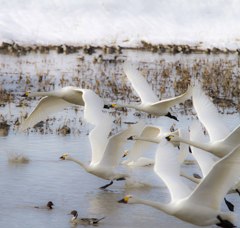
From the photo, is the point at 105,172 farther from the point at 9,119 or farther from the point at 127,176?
the point at 9,119

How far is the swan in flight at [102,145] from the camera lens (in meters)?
11.5

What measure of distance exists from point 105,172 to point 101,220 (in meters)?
1.90

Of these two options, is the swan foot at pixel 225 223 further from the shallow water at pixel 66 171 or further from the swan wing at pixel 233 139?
the swan wing at pixel 233 139

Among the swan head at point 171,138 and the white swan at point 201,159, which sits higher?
the swan head at point 171,138

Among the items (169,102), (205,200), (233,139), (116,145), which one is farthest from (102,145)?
(205,200)

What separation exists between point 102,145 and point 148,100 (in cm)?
142

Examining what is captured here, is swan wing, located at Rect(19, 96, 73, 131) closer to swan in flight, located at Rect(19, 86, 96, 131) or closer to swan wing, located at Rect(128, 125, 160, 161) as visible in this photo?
swan in flight, located at Rect(19, 86, 96, 131)

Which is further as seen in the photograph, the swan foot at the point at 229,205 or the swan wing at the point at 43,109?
the swan wing at the point at 43,109

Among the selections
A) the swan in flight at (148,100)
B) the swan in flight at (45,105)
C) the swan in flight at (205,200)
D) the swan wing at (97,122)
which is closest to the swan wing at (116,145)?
the swan wing at (97,122)

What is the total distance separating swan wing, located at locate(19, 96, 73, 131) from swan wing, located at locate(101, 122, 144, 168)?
1.62 metres

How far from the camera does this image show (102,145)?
11836 millimetres

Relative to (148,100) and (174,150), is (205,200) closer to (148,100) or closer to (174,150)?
(174,150)

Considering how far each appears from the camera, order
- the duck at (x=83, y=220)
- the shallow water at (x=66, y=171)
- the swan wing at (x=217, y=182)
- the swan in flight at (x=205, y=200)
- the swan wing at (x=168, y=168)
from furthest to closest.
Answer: the shallow water at (x=66, y=171)
the duck at (x=83, y=220)
the swan wing at (x=168, y=168)
the swan in flight at (x=205, y=200)
the swan wing at (x=217, y=182)

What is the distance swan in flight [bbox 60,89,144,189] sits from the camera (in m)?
11.5
